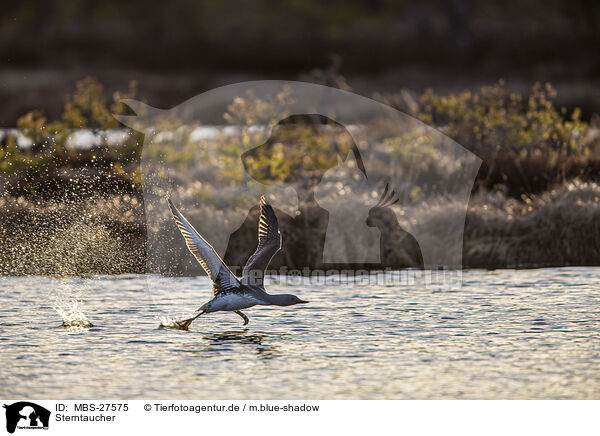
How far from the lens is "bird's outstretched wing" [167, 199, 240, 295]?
34.5ft

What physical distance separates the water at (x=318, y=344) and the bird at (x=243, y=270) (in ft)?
1.25

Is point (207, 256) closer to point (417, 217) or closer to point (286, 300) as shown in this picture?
point (286, 300)

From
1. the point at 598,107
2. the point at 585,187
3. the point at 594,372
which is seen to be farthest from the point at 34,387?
the point at 598,107

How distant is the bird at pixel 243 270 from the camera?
10.6 meters

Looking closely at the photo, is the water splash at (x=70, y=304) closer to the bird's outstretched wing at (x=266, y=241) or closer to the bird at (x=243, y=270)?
the bird at (x=243, y=270)

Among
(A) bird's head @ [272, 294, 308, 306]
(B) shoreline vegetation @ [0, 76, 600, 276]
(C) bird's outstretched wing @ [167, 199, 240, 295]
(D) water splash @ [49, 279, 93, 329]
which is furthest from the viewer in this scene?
A: (B) shoreline vegetation @ [0, 76, 600, 276]

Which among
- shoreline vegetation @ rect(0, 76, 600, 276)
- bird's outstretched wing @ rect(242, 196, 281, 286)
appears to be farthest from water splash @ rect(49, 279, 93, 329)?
bird's outstretched wing @ rect(242, 196, 281, 286)

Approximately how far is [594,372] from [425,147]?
10647 mm

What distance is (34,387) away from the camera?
9617 millimetres

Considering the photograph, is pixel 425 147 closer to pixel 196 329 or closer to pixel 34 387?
pixel 196 329

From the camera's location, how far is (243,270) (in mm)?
10625

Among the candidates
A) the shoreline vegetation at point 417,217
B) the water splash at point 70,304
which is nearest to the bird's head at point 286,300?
the water splash at point 70,304

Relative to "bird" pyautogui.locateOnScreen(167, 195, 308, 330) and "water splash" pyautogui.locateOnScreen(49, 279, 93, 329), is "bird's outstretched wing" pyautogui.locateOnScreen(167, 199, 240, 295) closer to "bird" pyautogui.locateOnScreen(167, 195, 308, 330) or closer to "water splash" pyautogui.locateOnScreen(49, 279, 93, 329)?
"bird" pyautogui.locateOnScreen(167, 195, 308, 330)

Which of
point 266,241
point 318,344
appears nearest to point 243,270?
point 266,241
